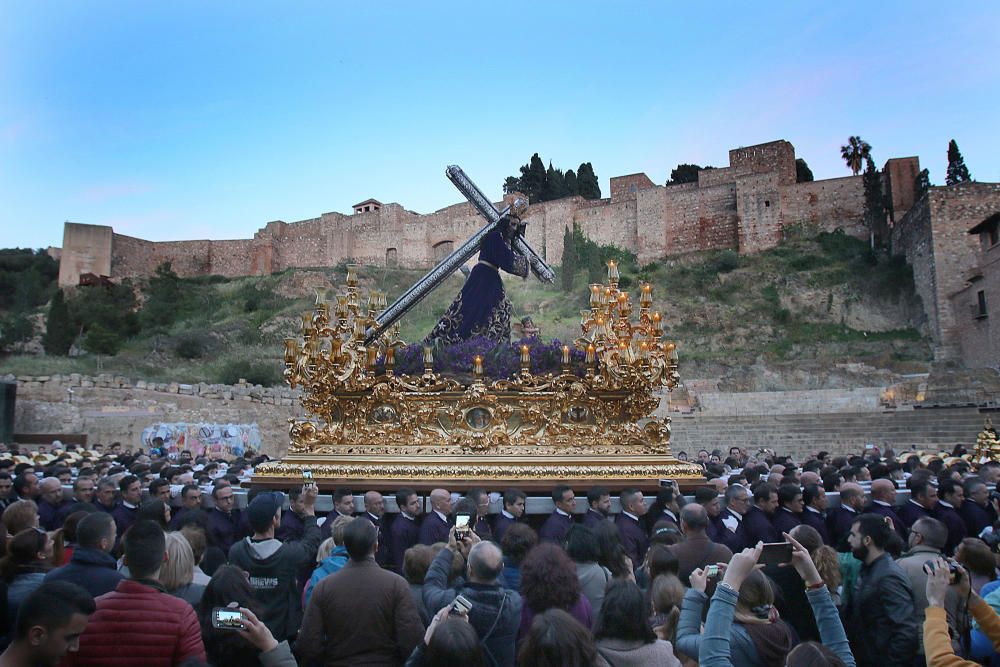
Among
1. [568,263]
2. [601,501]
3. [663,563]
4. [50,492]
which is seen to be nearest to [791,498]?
[601,501]

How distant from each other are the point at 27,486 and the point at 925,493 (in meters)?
10.5

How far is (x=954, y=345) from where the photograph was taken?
Result: 40.0 m

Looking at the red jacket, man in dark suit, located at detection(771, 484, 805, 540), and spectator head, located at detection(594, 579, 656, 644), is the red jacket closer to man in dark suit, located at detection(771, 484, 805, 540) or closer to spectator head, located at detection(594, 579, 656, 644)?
spectator head, located at detection(594, 579, 656, 644)

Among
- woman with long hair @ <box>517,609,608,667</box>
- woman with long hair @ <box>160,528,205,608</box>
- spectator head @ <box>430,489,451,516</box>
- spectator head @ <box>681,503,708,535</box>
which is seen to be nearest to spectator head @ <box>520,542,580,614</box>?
woman with long hair @ <box>517,609,608,667</box>

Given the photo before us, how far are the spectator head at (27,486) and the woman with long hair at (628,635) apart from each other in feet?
27.0

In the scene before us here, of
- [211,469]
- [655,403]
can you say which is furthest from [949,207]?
[211,469]

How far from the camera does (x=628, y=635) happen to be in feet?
10.6

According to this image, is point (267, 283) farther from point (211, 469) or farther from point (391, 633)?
point (391, 633)

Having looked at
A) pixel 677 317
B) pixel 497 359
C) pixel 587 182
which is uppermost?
pixel 587 182

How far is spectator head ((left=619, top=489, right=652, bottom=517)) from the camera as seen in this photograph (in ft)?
23.5

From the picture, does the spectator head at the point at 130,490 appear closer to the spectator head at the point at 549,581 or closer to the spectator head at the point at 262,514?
the spectator head at the point at 262,514

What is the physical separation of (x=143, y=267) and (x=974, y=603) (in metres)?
85.3

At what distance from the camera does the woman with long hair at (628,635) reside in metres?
3.19

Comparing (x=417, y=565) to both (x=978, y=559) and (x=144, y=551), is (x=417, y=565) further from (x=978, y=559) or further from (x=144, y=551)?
(x=978, y=559)
